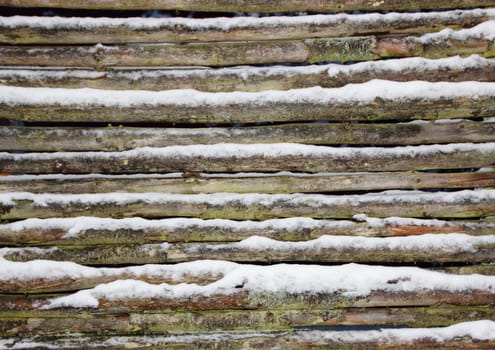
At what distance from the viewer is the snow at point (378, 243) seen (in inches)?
69.2

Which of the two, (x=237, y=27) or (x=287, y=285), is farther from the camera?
(x=237, y=27)

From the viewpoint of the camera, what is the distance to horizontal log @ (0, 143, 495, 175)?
177cm

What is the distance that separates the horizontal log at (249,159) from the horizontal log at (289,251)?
0.39 metres

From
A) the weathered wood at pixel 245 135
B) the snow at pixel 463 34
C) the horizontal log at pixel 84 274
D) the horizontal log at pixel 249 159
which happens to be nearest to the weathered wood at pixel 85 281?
the horizontal log at pixel 84 274

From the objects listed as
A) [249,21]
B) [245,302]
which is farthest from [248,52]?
[245,302]

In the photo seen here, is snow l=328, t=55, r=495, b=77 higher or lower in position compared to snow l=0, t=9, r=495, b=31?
lower

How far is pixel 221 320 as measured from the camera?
1748mm

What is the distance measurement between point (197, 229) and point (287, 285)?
55 centimetres

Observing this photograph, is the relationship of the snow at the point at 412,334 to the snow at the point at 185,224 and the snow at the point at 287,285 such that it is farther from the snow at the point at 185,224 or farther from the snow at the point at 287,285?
the snow at the point at 185,224

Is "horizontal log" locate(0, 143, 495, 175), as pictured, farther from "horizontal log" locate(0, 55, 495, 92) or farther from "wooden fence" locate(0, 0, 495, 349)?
"horizontal log" locate(0, 55, 495, 92)

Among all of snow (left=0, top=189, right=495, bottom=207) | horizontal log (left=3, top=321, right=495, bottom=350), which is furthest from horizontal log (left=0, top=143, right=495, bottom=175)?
horizontal log (left=3, top=321, right=495, bottom=350)

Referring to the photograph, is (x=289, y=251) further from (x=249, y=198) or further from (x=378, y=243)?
(x=378, y=243)

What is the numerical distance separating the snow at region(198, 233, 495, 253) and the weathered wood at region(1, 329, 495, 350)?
45cm

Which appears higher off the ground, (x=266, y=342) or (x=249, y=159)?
(x=249, y=159)
